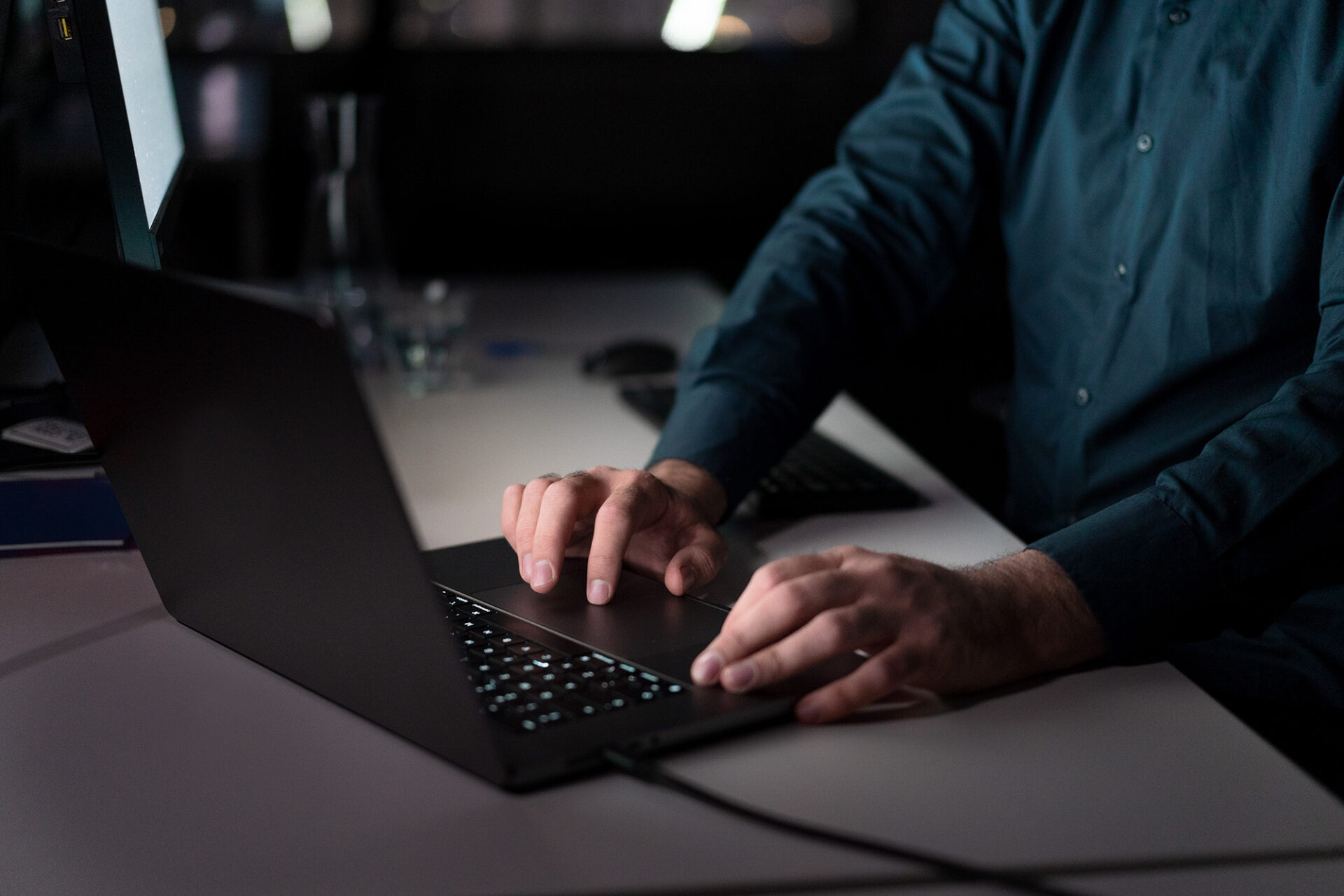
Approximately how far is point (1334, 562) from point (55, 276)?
41.3 inches

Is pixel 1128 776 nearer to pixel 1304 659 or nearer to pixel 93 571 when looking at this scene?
pixel 1304 659

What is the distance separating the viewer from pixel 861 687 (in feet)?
2.29

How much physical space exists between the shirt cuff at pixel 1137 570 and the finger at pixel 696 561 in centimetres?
24

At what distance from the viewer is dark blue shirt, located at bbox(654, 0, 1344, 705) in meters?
0.86

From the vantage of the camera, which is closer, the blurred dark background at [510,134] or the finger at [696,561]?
the finger at [696,561]

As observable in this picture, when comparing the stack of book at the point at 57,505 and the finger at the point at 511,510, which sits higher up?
the stack of book at the point at 57,505

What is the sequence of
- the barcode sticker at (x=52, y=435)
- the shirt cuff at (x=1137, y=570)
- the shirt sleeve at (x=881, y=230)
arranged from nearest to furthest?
the shirt cuff at (x=1137, y=570) < the barcode sticker at (x=52, y=435) < the shirt sleeve at (x=881, y=230)

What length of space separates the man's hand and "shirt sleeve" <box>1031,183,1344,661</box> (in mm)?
78

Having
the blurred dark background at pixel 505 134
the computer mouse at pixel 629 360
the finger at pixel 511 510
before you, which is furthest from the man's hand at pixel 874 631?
the blurred dark background at pixel 505 134

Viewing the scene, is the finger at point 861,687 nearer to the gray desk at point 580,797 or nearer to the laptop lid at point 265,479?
the gray desk at point 580,797

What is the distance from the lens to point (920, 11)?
142 inches

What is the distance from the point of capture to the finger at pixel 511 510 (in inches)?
35.6

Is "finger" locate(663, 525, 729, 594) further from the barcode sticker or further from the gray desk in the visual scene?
the barcode sticker

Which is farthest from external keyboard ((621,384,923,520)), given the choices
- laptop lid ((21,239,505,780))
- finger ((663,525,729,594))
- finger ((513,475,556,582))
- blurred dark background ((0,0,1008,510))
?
blurred dark background ((0,0,1008,510))
